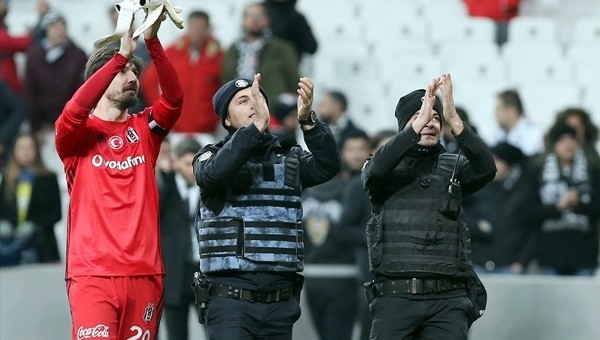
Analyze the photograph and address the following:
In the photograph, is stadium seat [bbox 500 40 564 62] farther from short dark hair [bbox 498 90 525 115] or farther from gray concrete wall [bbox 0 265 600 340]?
gray concrete wall [bbox 0 265 600 340]

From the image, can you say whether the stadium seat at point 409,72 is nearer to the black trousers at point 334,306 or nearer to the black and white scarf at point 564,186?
the black and white scarf at point 564,186

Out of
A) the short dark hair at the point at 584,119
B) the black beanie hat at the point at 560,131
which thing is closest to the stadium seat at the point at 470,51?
the short dark hair at the point at 584,119

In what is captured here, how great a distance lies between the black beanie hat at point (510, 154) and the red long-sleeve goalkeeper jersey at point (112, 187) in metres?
4.84

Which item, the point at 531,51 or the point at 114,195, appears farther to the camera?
the point at 531,51

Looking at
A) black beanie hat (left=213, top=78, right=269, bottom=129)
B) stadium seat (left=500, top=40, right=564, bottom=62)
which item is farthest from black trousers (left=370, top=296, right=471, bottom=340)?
stadium seat (left=500, top=40, right=564, bottom=62)

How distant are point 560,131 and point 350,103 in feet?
13.7

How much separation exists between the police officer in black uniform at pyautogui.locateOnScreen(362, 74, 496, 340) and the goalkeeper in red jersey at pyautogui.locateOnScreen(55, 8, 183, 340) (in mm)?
1106

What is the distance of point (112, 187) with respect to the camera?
6.97m

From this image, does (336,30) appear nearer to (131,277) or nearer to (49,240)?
(49,240)

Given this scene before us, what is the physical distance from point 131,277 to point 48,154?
25.9ft

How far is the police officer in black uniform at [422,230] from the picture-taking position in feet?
22.8

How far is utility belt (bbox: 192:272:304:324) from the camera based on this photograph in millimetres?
6961

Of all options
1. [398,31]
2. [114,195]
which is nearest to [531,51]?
[398,31]

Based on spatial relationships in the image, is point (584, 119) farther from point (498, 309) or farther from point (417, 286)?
point (417, 286)
